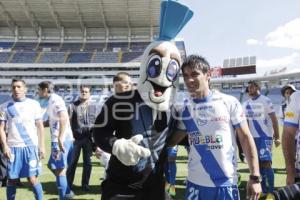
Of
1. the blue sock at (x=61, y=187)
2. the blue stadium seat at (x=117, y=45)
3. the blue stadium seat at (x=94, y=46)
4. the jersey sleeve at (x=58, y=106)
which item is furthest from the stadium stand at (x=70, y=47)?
the blue sock at (x=61, y=187)

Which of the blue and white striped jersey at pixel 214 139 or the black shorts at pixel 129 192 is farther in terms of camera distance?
the blue and white striped jersey at pixel 214 139

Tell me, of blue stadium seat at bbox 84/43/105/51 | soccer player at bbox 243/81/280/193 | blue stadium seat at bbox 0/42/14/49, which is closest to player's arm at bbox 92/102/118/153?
soccer player at bbox 243/81/280/193

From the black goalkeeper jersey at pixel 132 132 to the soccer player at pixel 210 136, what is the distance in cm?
26

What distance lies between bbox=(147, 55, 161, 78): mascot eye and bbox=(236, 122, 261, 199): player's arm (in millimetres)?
732

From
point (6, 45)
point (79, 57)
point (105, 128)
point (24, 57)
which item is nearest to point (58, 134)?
point (105, 128)

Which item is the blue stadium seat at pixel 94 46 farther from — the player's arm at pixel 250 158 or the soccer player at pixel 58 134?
the player's arm at pixel 250 158

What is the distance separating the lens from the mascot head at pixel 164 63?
2.84m

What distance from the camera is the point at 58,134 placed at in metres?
5.59

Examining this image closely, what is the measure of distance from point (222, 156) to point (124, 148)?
0.77 metres

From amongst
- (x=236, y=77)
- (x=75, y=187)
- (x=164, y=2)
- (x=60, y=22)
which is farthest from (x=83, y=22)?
(x=164, y=2)

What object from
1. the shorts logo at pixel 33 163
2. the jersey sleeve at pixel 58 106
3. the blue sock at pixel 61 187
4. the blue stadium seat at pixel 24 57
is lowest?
the blue sock at pixel 61 187

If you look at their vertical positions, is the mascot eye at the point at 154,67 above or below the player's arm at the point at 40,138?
above

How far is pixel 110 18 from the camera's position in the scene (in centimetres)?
4816

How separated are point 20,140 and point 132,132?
2734 millimetres
